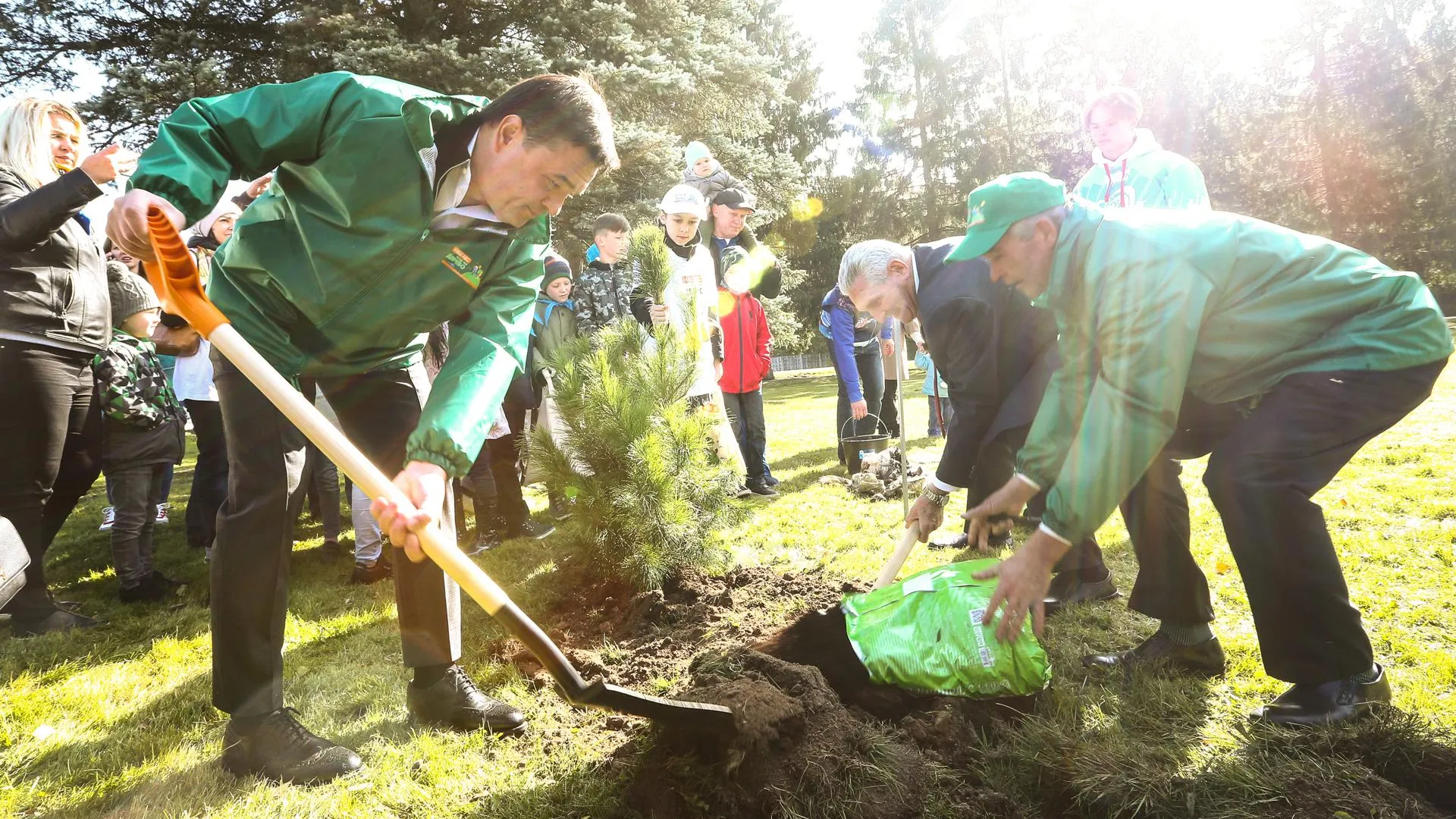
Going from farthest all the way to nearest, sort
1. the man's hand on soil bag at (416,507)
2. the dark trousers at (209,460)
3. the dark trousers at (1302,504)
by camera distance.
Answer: the dark trousers at (209,460) → the dark trousers at (1302,504) → the man's hand on soil bag at (416,507)

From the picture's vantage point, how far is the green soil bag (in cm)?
236

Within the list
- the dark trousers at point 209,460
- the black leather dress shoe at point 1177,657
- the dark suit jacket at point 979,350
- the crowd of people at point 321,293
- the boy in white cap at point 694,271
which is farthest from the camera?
the boy in white cap at point 694,271

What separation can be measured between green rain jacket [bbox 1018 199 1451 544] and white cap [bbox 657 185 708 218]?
3425mm

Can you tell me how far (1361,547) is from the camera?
3596 millimetres

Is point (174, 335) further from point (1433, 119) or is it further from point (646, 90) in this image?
point (1433, 119)

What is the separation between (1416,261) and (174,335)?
30.7 metres

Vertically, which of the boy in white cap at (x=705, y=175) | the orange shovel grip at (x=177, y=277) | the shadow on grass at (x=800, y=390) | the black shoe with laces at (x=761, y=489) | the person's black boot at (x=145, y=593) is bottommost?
the shadow on grass at (x=800, y=390)

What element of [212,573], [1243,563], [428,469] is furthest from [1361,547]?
[212,573]

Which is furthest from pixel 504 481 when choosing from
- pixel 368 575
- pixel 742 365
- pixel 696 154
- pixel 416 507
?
pixel 696 154

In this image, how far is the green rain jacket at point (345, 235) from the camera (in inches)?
74.2

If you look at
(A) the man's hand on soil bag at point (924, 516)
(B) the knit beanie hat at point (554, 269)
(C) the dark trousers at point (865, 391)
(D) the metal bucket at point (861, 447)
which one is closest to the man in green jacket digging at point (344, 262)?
(A) the man's hand on soil bag at point (924, 516)

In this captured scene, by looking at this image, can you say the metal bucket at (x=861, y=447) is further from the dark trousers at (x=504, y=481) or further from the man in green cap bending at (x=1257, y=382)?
the man in green cap bending at (x=1257, y=382)

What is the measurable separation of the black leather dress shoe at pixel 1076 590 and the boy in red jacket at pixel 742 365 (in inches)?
118

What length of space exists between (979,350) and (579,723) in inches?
81.3
